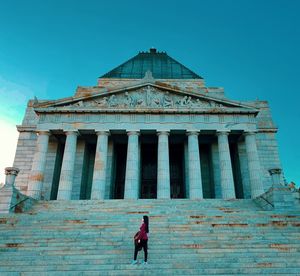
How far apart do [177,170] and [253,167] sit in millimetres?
9219

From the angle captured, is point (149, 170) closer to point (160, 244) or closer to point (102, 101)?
point (102, 101)

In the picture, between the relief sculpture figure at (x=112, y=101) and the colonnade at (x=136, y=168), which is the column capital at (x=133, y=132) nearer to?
the colonnade at (x=136, y=168)

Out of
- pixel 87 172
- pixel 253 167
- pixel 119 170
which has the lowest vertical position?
pixel 253 167

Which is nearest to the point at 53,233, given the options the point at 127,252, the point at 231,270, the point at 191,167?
the point at 127,252

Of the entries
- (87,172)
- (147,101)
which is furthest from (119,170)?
(147,101)

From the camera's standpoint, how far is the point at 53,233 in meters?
14.6

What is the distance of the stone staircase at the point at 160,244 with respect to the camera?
11242 millimetres

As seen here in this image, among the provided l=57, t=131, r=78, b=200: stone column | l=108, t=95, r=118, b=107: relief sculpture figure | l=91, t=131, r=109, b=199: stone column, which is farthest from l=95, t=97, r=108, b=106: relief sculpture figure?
l=57, t=131, r=78, b=200: stone column

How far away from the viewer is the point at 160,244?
43.7ft

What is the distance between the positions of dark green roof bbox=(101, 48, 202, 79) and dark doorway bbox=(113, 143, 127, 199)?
12.4m

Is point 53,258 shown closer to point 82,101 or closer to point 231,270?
point 231,270

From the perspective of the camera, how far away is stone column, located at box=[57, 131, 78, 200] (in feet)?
85.7

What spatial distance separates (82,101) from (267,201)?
1919 centimetres

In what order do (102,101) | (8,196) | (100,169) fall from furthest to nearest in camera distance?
(102,101)
(100,169)
(8,196)
